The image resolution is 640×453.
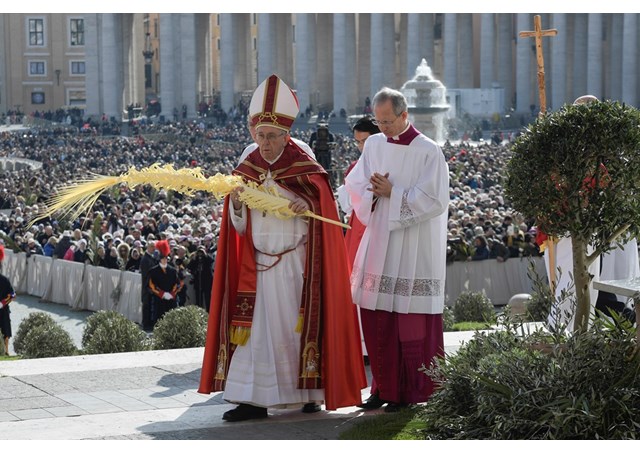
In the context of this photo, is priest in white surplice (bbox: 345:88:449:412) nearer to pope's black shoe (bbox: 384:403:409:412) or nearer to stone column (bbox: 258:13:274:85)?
pope's black shoe (bbox: 384:403:409:412)

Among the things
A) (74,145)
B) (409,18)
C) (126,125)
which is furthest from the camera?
(409,18)

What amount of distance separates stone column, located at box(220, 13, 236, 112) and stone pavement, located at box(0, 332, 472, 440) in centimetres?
7812

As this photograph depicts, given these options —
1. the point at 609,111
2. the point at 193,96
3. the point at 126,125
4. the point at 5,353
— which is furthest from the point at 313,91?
the point at 609,111

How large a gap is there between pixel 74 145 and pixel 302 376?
4626 cm

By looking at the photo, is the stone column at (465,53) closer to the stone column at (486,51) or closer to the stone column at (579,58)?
the stone column at (486,51)

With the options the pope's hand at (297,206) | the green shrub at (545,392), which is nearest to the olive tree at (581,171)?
the green shrub at (545,392)

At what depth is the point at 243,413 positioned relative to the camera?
25.6 ft

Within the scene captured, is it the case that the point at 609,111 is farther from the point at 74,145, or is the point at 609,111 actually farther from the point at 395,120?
the point at 74,145

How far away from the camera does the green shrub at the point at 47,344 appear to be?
1182 cm

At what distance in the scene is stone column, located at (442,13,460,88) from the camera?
3226 inches

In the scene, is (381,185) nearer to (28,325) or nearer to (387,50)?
(28,325)

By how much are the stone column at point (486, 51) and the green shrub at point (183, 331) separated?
235ft

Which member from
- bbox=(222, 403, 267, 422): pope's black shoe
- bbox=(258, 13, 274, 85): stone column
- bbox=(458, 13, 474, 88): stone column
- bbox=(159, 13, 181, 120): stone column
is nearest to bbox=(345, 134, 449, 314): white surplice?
bbox=(222, 403, 267, 422): pope's black shoe

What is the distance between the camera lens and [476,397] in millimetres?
6691
